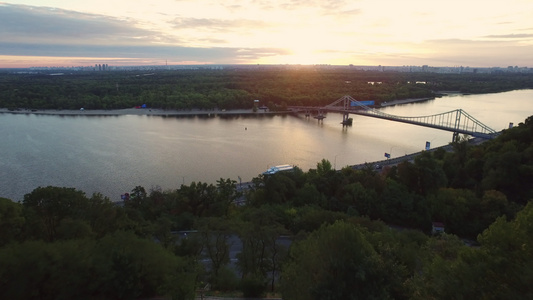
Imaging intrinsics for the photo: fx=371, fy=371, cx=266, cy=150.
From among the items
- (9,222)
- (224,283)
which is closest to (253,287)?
(224,283)

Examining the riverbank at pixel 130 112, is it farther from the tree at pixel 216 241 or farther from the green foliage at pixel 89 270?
the green foliage at pixel 89 270

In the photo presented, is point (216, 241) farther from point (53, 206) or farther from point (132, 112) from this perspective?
point (132, 112)

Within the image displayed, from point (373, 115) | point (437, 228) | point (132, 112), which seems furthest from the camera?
point (132, 112)

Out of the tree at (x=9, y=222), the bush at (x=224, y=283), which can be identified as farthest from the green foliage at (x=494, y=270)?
the tree at (x=9, y=222)

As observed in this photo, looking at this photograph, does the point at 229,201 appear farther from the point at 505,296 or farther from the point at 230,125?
the point at 230,125

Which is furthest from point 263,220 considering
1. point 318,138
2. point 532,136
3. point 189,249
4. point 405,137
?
point 405,137

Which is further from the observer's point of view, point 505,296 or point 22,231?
point 22,231

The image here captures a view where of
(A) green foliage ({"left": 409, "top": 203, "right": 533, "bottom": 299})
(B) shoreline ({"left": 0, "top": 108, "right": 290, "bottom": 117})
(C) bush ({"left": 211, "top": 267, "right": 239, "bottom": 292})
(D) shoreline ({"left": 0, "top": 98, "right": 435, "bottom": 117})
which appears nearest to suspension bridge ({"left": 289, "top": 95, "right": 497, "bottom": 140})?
(D) shoreline ({"left": 0, "top": 98, "right": 435, "bottom": 117})
